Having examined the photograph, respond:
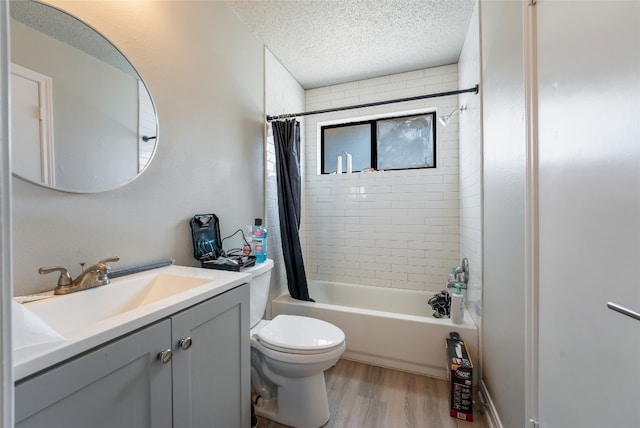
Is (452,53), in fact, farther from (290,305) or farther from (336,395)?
(336,395)

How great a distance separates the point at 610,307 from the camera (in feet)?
1.92

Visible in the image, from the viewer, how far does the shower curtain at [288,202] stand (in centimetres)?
215

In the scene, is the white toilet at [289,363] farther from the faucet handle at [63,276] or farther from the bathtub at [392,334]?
the faucet handle at [63,276]

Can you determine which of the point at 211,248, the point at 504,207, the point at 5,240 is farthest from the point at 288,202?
the point at 5,240

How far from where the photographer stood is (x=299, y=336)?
136cm

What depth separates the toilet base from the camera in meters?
1.35

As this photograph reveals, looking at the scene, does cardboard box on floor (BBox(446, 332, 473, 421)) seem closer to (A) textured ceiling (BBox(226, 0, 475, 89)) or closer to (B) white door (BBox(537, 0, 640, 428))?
(B) white door (BBox(537, 0, 640, 428))

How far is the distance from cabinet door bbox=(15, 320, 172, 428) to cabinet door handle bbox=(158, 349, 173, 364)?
0.03 ft

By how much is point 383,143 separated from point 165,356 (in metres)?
2.53

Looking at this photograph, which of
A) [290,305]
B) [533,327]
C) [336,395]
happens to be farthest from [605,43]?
[290,305]

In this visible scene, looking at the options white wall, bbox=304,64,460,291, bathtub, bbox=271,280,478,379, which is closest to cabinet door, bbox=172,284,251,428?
bathtub, bbox=271,280,478,379

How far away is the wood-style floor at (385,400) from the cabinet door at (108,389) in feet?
3.05

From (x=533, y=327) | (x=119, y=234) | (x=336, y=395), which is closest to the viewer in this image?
(x=533, y=327)

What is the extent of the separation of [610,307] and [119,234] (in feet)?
5.24
